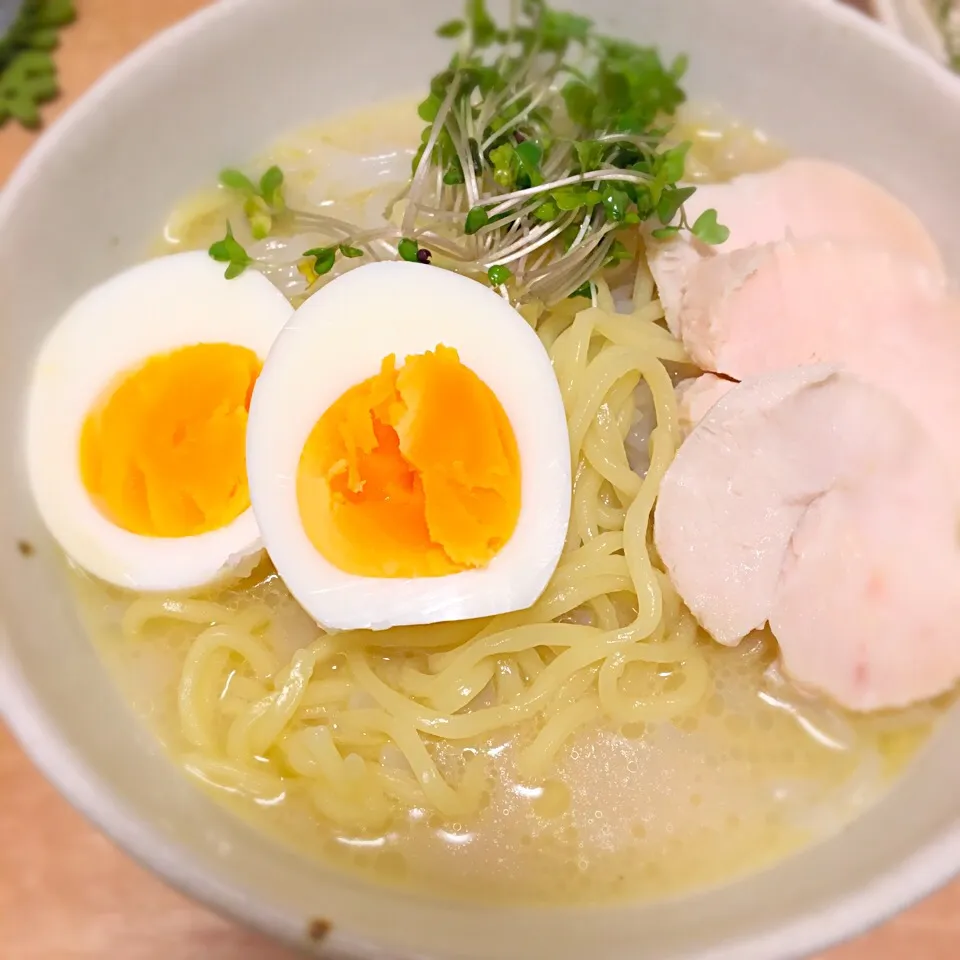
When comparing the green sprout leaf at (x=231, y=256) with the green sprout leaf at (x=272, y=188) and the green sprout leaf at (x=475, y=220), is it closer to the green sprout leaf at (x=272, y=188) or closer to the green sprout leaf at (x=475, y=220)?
the green sprout leaf at (x=272, y=188)

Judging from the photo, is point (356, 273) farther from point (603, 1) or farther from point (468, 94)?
point (603, 1)

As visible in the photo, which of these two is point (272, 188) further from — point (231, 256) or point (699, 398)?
point (699, 398)

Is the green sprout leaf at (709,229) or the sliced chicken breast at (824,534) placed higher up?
the green sprout leaf at (709,229)

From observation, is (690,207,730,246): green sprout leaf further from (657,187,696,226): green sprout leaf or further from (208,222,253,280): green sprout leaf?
(208,222,253,280): green sprout leaf

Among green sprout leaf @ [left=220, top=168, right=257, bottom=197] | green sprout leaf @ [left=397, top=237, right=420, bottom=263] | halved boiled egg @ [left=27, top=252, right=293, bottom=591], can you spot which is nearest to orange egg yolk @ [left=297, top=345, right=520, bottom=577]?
halved boiled egg @ [left=27, top=252, right=293, bottom=591]

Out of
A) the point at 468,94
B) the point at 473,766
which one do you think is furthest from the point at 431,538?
the point at 468,94

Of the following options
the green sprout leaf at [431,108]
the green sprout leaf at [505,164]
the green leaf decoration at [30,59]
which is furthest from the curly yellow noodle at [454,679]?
the green leaf decoration at [30,59]
